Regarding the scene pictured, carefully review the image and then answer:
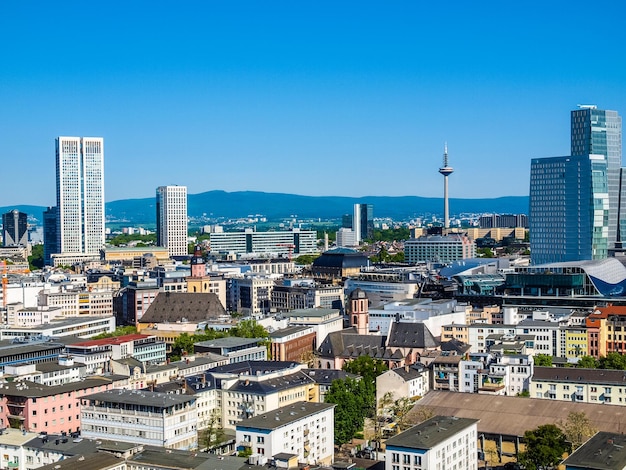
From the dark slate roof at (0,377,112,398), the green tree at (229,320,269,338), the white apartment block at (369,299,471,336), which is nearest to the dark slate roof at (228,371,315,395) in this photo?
the dark slate roof at (0,377,112,398)

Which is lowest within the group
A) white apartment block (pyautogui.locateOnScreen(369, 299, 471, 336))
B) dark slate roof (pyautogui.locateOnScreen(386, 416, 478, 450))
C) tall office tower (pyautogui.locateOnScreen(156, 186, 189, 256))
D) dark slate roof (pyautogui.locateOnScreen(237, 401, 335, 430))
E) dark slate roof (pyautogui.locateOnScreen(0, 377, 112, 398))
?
dark slate roof (pyautogui.locateOnScreen(386, 416, 478, 450))

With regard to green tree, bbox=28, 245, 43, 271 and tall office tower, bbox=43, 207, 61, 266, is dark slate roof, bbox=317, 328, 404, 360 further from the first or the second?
tall office tower, bbox=43, 207, 61, 266

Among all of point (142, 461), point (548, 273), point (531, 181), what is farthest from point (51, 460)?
point (531, 181)

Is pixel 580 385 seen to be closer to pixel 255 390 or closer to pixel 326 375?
pixel 326 375

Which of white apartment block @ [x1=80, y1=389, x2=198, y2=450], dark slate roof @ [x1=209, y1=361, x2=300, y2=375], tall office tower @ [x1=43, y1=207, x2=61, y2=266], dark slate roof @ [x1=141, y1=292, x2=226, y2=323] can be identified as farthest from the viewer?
tall office tower @ [x1=43, y1=207, x2=61, y2=266]

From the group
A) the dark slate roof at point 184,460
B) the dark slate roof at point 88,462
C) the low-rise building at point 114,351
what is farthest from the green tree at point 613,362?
the dark slate roof at point 88,462

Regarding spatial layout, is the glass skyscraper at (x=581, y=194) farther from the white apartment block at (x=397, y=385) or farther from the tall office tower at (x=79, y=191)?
the tall office tower at (x=79, y=191)
